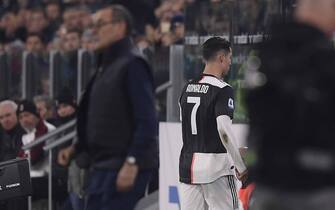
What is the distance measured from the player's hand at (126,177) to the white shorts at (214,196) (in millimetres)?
2892

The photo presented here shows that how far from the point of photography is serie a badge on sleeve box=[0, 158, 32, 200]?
11.0m

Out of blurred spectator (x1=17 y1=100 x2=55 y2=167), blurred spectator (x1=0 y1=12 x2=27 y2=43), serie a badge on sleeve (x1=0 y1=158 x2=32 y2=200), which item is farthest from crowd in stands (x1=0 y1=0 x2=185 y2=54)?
serie a badge on sleeve (x1=0 y1=158 x2=32 y2=200)

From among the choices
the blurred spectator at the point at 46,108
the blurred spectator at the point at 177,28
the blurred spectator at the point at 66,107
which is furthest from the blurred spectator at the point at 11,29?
the blurred spectator at the point at 66,107

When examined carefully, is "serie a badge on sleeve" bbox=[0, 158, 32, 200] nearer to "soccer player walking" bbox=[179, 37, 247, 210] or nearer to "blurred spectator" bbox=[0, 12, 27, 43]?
"soccer player walking" bbox=[179, 37, 247, 210]

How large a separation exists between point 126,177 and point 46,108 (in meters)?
8.26

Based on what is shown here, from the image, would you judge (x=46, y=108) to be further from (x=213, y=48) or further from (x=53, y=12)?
(x=213, y=48)

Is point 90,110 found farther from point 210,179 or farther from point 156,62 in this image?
point 156,62

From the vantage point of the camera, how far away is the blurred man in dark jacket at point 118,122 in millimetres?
7223

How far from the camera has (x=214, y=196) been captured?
9945mm

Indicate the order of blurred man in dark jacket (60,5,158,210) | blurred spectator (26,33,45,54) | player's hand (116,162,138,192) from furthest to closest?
1. blurred spectator (26,33,45,54)
2. blurred man in dark jacket (60,5,158,210)
3. player's hand (116,162,138,192)

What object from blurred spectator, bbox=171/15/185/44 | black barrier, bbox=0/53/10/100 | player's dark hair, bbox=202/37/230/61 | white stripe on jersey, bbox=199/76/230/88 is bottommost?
black barrier, bbox=0/53/10/100

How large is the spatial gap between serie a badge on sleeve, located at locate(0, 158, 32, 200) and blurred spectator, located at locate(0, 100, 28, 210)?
147cm

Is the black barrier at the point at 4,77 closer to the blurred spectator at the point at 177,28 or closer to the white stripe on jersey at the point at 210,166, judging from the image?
the blurred spectator at the point at 177,28

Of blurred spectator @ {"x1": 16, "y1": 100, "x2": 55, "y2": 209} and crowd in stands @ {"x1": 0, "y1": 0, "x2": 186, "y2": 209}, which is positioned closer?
crowd in stands @ {"x1": 0, "y1": 0, "x2": 186, "y2": 209}
